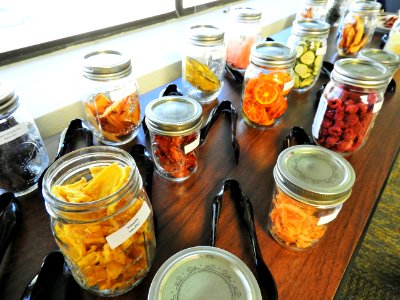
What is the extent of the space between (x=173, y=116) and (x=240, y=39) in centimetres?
51

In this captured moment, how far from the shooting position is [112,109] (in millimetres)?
567

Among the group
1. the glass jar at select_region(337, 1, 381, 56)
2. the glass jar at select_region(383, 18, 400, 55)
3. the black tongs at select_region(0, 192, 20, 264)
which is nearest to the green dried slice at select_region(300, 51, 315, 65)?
the glass jar at select_region(337, 1, 381, 56)

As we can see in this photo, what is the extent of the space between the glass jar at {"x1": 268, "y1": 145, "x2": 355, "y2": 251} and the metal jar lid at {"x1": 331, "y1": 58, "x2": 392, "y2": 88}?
0.63 ft

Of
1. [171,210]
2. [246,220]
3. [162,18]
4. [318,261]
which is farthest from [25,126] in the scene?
[162,18]

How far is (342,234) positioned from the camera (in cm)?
47

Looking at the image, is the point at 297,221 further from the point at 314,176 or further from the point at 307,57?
the point at 307,57

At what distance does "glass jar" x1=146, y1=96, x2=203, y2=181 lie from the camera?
489 mm

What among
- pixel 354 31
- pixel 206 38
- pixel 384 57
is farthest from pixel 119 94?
pixel 354 31

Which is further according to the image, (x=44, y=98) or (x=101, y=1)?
(x=101, y=1)

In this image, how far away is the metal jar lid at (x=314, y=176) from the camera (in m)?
0.39

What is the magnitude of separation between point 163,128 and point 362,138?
426 mm

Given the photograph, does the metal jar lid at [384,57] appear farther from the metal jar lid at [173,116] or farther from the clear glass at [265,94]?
the metal jar lid at [173,116]

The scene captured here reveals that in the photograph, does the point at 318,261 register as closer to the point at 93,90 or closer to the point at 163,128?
the point at 163,128


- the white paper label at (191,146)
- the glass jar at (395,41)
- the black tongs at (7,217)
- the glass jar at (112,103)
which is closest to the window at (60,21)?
the glass jar at (112,103)
